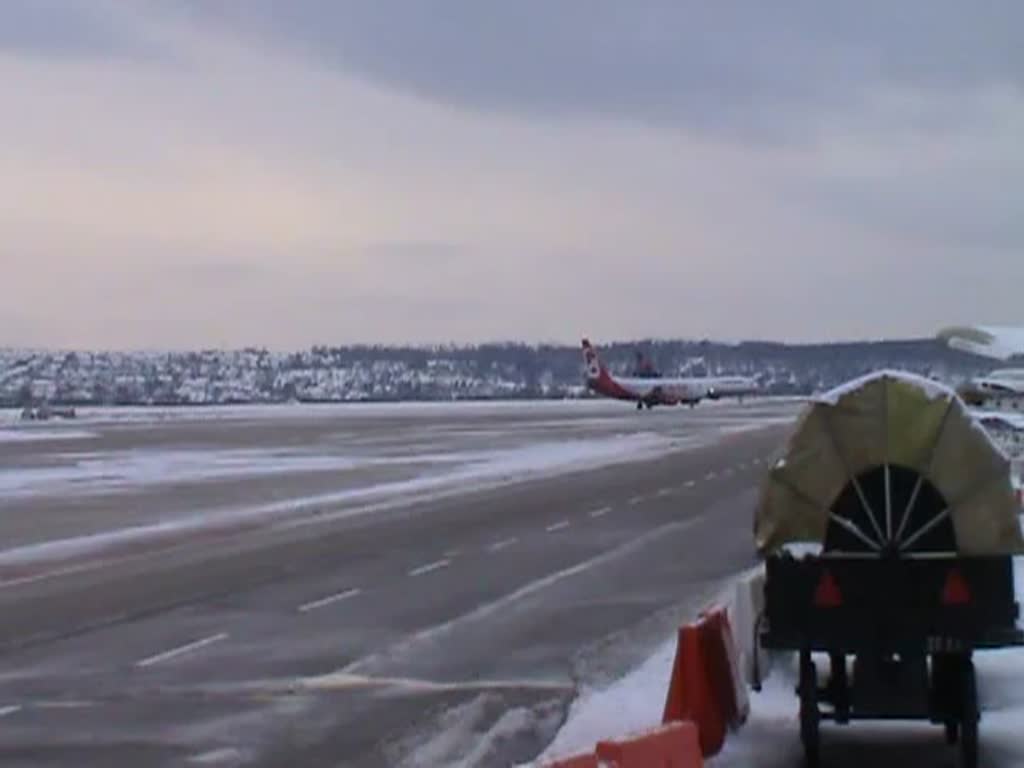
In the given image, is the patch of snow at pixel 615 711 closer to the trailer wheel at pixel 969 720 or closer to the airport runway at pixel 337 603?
the airport runway at pixel 337 603

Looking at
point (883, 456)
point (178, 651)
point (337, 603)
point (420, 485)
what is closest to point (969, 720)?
point (883, 456)

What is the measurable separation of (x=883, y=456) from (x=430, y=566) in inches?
514

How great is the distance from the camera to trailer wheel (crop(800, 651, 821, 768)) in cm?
987

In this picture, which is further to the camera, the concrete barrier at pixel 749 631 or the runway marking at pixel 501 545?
the runway marking at pixel 501 545

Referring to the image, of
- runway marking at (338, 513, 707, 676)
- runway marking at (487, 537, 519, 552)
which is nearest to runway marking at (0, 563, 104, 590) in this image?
runway marking at (487, 537, 519, 552)

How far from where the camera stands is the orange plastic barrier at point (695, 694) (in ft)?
33.9

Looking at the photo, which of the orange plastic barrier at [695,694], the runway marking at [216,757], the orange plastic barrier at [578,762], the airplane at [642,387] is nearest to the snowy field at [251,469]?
the runway marking at [216,757]

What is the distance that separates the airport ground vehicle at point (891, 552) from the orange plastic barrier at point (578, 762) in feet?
9.72

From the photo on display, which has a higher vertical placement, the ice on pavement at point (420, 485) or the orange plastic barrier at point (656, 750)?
the orange plastic barrier at point (656, 750)

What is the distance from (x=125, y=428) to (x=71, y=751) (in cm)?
7840

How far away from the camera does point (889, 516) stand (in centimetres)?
973

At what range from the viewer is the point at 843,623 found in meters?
9.60

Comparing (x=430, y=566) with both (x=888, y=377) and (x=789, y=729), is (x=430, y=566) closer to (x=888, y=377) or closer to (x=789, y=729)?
(x=789, y=729)

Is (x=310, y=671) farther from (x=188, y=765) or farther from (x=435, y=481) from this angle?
(x=435, y=481)
